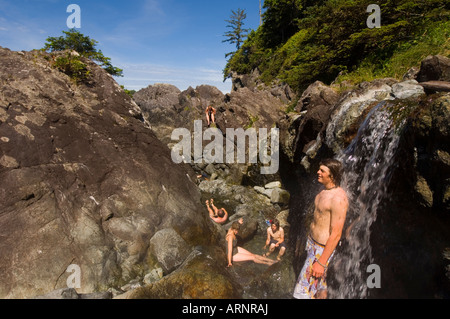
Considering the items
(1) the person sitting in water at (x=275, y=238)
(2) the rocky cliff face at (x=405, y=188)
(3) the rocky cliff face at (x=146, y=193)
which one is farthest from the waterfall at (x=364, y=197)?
(1) the person sitting in water at (x=275, y=238)

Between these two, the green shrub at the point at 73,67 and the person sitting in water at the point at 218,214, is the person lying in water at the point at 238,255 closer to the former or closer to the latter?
the person sitting in water at the point at 218,214

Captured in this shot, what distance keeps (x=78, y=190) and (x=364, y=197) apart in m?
8.20

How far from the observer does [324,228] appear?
4.60 metres

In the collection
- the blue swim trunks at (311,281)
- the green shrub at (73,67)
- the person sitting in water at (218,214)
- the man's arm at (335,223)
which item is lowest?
the person sitting in water at (218,214)

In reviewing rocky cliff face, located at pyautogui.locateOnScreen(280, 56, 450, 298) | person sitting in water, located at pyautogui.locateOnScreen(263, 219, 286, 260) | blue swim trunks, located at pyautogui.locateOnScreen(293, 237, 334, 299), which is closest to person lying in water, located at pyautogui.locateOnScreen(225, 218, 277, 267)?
person sitting in water, located at pyautogui.locateOnScreen(263, 219, 286, 260)

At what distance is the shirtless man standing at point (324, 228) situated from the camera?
171 inches

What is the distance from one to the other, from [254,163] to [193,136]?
7846 millimetres

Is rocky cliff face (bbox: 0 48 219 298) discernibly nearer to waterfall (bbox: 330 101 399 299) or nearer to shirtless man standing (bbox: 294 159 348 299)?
shirtless man standing (bbox: 294 159 348 299)

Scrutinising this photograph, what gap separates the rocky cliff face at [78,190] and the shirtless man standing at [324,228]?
3.93 meters

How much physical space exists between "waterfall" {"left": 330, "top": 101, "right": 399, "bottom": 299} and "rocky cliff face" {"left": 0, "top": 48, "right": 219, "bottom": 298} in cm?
451

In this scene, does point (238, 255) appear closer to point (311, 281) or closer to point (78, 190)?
point (311, 281)

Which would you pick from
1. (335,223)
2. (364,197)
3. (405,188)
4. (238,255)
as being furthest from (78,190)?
(405,188)

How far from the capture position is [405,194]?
4.39 metres
